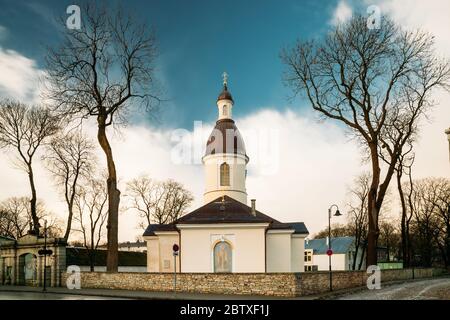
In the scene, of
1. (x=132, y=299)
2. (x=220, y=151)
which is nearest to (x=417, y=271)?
(x=220, y=151)

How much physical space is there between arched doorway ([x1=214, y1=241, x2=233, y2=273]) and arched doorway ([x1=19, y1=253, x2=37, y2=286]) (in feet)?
40.6

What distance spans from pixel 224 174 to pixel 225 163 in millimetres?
995

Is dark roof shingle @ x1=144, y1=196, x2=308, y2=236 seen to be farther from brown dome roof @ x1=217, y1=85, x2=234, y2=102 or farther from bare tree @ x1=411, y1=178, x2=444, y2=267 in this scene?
bare tree @ x1=411, y1=178, x2=444, y2=267

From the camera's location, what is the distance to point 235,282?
23.4 meters

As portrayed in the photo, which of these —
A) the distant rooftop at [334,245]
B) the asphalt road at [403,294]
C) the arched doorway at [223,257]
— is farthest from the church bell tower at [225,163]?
the distant rooftop at [334,245]

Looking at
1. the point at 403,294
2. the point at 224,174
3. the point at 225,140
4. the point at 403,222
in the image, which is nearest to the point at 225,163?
the point at 224,174

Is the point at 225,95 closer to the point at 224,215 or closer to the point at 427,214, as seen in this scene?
the point at 224,215

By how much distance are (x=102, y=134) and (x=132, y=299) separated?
35.6ft

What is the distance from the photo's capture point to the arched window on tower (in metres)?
42.4

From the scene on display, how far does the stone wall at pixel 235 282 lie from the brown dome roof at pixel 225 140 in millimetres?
17763

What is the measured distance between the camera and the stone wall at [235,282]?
2248 cm

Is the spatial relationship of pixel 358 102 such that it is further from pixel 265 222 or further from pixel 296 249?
pixel 296 249
